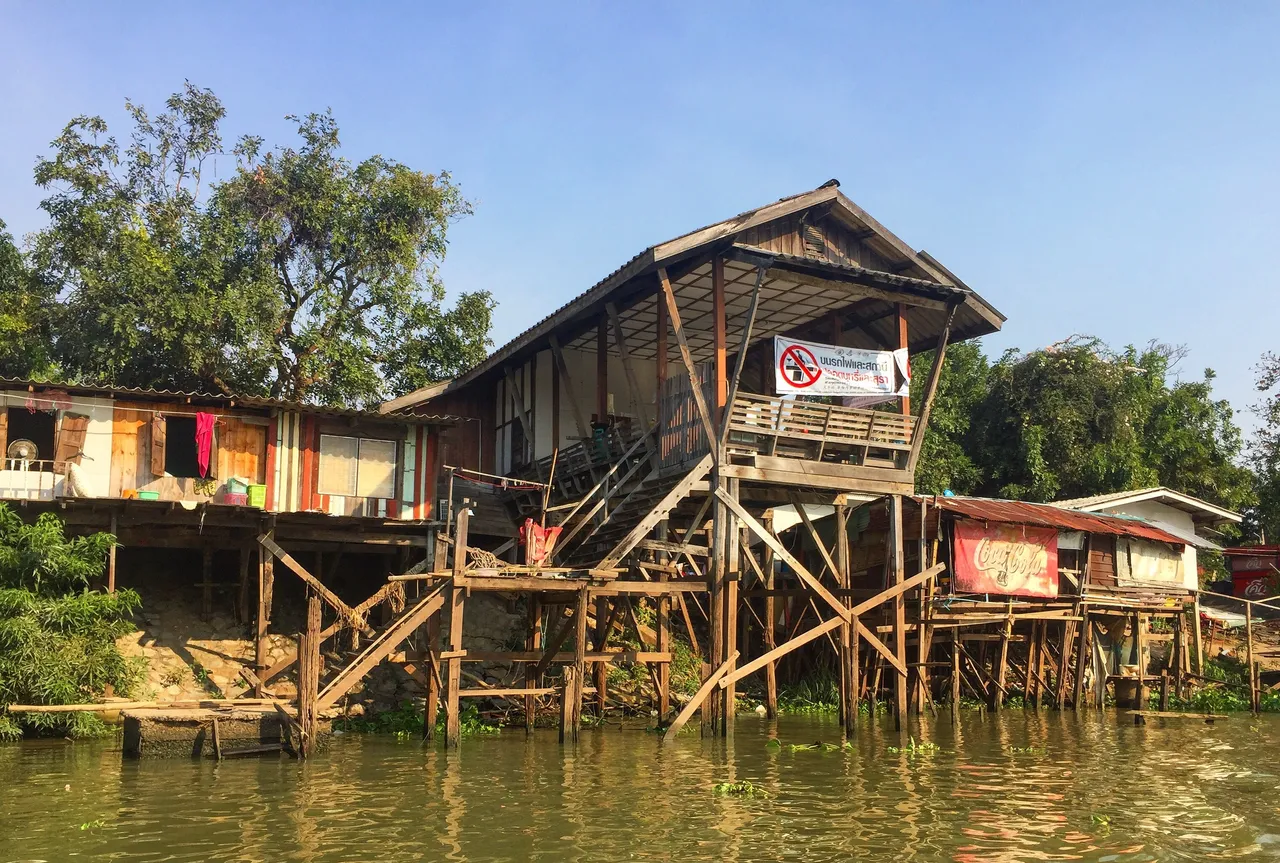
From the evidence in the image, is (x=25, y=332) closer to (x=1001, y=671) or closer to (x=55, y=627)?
(x=55, y=627)

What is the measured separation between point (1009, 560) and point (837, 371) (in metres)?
7.21

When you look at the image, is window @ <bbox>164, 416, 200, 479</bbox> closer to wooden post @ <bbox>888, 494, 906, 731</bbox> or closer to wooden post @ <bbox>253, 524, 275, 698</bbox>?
wooden post @ <bbox>253, 524, 275, 698</bbox>

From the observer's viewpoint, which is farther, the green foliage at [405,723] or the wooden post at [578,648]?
the green foliage at [405,723]

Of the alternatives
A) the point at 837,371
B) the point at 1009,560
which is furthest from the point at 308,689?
the point at 1009,560

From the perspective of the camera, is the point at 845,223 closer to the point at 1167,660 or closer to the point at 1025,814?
the point at 1025,814

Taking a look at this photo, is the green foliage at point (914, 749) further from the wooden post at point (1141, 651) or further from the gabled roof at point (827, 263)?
the wooden post at point (1141, 651)

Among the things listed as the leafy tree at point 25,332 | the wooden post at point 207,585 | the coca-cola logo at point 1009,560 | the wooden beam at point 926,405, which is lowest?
the wooden post at point 207,585

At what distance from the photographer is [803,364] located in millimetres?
17688

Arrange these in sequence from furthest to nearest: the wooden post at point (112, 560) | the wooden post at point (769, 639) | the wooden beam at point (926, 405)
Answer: the wooden post at point (769, 639), the wooden beam at point (926, 405), the wooden post at point (112, 560)

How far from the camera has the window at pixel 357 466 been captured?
67.6ft

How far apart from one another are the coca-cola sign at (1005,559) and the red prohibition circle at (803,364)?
6055 millimetres

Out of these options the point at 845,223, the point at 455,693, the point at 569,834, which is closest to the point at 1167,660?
the point at 845,223

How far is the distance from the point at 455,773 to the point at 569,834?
A: 11.3ft

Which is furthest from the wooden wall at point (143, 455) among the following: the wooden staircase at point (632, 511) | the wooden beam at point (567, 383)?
the wooden staircase at point (632, 511)
